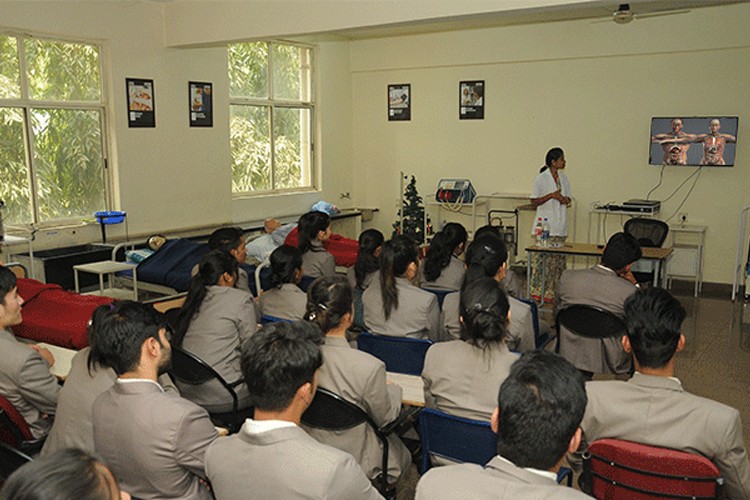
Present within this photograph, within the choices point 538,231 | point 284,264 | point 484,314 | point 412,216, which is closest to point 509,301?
point 484,314

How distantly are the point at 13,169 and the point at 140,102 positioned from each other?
4.71 feet

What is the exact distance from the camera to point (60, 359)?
10.7ft

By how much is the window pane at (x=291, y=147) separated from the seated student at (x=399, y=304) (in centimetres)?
556

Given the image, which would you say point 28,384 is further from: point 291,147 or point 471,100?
point 471,100

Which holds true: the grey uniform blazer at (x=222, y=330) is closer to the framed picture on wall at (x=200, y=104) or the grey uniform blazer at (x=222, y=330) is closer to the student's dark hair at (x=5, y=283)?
the student's dark hair at (x=5, y=283)

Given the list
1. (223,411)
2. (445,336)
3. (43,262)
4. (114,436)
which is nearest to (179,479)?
(114,436)

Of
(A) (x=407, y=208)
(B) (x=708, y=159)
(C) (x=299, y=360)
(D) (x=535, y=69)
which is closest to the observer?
(C) (x=299, y=360)

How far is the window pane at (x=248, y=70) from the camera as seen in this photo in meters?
8.33

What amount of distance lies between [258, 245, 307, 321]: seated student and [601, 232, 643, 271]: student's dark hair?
6.32 feet

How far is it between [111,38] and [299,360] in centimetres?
594

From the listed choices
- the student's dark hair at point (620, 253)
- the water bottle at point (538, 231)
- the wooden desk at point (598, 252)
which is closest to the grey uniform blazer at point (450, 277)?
the student's dark hair at point (620, 253)

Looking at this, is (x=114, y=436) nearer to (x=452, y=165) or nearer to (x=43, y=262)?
(x=43, y=262)

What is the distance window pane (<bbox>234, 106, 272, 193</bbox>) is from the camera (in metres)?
8.48

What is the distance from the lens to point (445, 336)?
3.81m
